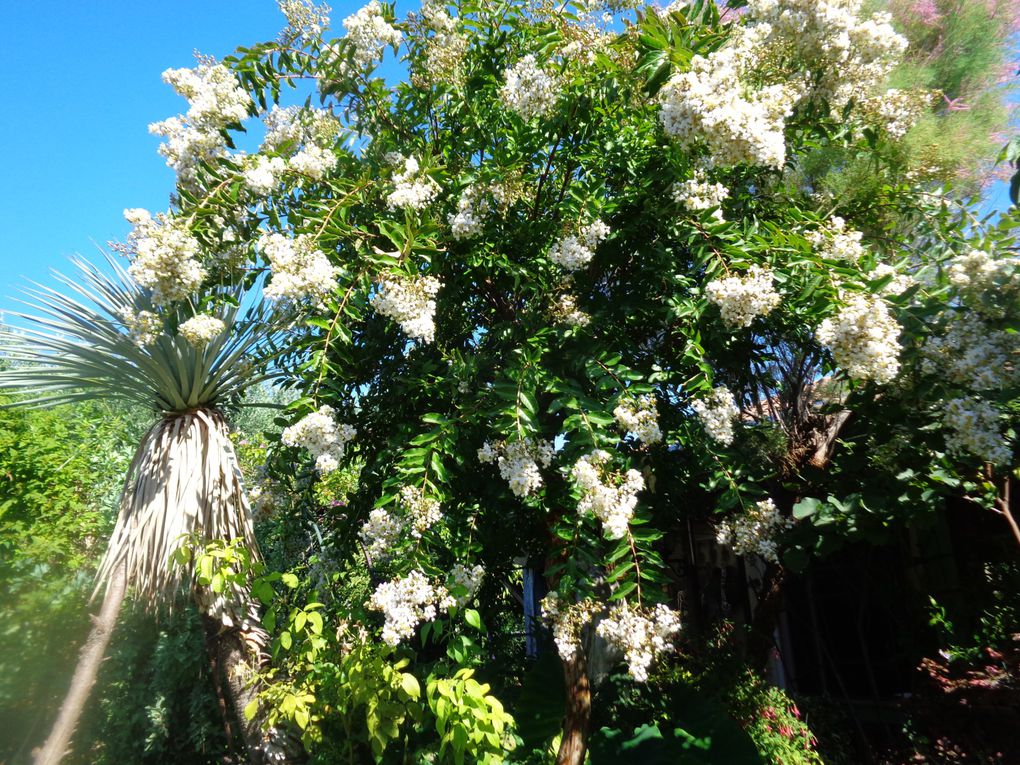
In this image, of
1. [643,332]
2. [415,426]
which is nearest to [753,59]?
[643,332]

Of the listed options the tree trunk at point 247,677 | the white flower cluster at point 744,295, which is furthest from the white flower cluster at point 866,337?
the tree trunk at point 247,677

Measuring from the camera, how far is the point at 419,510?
243cm

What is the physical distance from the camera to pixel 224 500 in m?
3.79

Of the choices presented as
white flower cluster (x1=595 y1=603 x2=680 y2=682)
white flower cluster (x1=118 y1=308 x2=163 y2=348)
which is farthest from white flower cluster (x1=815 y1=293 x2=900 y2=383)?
white flower cluster (x1=118 y1=308 x2=163 y2=348)

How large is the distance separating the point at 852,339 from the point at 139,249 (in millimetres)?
2834

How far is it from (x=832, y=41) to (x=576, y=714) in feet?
11.0

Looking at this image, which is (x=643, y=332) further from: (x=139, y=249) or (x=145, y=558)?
(x=145, y=558)

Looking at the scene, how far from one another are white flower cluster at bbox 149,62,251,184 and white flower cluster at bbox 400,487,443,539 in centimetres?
189

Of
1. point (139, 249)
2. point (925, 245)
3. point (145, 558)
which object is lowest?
point (145, 558)

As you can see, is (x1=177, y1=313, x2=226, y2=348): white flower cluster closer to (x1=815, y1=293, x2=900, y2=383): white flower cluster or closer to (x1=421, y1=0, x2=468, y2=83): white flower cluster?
(x1=421, y1=0, x2=468, y2=83): white flower cluster

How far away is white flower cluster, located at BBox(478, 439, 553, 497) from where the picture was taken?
2.45 m

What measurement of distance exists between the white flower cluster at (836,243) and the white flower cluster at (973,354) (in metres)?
0.49

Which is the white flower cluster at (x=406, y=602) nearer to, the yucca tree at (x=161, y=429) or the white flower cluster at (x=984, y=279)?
the yucca tree at (x=161, y=429)

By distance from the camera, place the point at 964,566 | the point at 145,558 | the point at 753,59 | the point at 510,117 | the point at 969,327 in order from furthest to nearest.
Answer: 1. the point at 964,566
2. the point at 145,558
3. the point at 510,117
4. the point at 753,59
5. the point at 969,327
